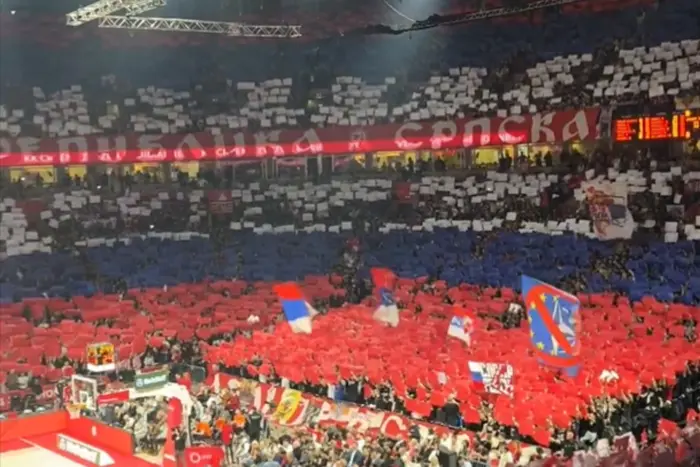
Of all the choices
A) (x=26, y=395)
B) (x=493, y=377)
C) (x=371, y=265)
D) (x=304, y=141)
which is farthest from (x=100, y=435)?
(x=304, y=141)

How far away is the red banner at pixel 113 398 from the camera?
12.6m

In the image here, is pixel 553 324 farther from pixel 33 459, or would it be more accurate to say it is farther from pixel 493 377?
pixel 33 459

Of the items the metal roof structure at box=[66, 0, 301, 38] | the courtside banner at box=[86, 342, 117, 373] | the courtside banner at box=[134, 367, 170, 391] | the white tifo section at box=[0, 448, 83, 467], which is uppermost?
the metal roof structure at box=[66, 0, 301, 38]

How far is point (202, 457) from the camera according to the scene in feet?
32.9

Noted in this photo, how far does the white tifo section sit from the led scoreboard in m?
12.1

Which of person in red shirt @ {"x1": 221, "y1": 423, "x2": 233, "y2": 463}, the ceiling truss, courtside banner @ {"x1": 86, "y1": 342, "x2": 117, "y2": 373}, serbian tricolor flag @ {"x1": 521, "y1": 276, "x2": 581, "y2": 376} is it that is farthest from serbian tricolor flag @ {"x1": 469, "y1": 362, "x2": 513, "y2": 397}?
the ceiling truss

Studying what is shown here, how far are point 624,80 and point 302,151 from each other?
7.95 meters

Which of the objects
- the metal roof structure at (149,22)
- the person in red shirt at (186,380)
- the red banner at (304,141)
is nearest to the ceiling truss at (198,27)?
the metal roof structure at (149,22)

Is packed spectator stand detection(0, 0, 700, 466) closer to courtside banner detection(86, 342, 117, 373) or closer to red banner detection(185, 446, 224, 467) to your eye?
courtside banner detection(86, 342, 117, 373)

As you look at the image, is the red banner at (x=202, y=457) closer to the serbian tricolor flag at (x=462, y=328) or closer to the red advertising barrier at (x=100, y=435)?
the red advertising barrier at (x=100, y=435)

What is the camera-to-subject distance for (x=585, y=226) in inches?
734

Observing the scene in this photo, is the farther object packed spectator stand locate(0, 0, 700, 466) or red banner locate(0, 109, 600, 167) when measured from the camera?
red banner locate(0, 109, 600, 167)

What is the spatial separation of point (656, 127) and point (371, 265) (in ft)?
22.9

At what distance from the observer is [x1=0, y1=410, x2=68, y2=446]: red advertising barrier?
40.4 feet
